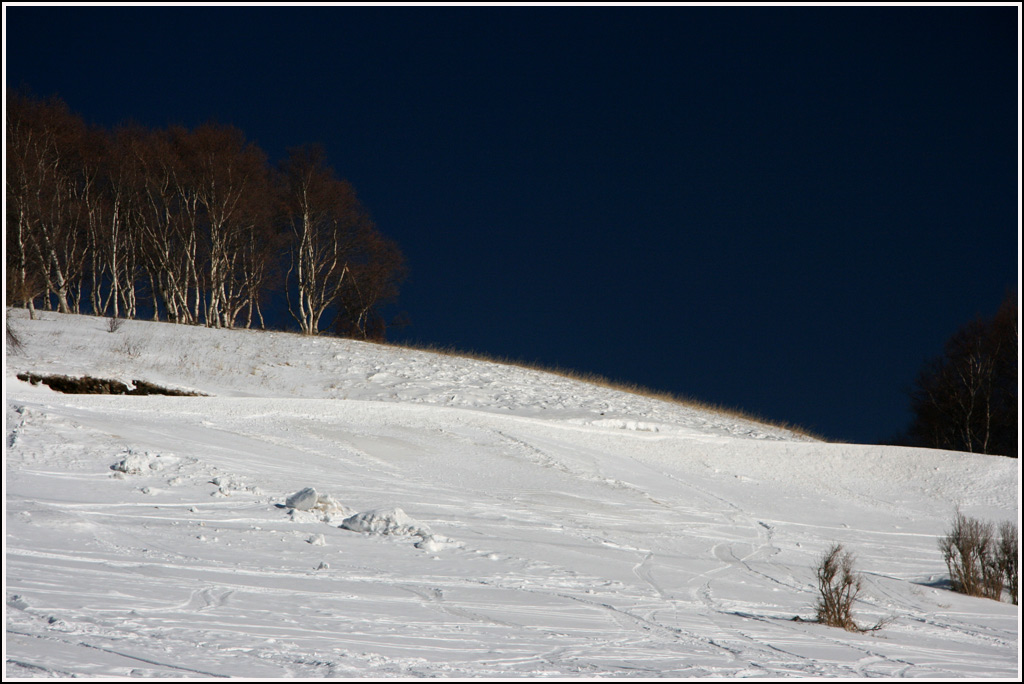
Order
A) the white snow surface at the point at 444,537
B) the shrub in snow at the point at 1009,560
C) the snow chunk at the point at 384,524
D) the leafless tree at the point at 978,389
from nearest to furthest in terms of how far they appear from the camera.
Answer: the white snow surface at the point at 444,537, the snow chunk at the point at 384,524, the shrub in snow at the point at 1009,560, the leafless tree at the point at 978,389

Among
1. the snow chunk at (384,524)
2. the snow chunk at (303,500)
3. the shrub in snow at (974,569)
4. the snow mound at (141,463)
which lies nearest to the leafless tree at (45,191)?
the snow mound at (141,463)

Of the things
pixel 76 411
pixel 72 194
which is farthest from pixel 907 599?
pixel 72 194

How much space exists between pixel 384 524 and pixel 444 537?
641mm

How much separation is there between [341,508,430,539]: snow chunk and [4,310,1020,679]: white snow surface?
3 centimetres

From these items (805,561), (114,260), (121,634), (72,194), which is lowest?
(805,561)

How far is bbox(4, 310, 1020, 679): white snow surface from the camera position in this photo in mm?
4688

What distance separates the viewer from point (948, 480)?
15.0 metres

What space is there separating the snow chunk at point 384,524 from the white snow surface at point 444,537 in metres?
0.03

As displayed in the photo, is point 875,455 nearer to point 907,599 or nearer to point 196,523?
point 907,599

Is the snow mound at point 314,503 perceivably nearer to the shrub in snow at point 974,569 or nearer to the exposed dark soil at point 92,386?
the shrub in snow at point 974,569

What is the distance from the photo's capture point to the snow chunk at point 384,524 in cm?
813

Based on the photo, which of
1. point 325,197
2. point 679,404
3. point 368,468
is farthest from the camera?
point 325,197

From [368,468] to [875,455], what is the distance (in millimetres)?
10388

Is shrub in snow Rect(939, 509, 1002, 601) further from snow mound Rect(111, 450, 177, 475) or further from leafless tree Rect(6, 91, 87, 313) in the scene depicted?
leafless tree Rect(6, 91, 87, 313)
